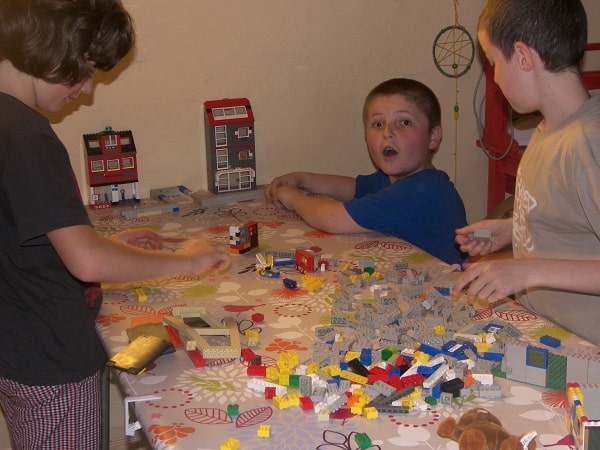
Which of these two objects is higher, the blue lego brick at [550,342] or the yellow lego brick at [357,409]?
the blue lego brick at [550,342]

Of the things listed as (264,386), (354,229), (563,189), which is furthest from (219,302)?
(563,189)

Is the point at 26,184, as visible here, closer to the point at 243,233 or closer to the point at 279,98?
the point at 243,233

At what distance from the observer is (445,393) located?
1027mm

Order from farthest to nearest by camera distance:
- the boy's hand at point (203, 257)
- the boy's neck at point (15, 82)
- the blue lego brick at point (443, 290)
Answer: the blue lego brick at point (443, 290), the boy's hand at point (203, 257), the boy's neck at point (15, 82)

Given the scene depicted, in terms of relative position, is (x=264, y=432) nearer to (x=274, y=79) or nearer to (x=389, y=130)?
(x=389, y=130)

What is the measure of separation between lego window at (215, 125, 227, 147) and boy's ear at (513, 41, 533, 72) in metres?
0.92

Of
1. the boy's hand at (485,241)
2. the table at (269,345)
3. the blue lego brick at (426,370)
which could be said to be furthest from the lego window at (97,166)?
the blue lego brick at (426,370)

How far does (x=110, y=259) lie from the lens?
114cm

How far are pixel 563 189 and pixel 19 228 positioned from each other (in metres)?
0.86

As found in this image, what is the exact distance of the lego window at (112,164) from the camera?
2004 mm

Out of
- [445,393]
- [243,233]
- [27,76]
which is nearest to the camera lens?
[445,393]

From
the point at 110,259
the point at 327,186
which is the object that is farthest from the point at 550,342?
the point at 327,186

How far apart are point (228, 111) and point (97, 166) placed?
0.37 meters

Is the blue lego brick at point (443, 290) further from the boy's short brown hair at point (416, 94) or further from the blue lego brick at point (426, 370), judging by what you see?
the boy's short brown hair at point (416, 94)
